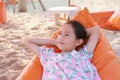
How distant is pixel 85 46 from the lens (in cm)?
199

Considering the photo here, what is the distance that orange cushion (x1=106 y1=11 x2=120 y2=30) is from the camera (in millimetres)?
4840

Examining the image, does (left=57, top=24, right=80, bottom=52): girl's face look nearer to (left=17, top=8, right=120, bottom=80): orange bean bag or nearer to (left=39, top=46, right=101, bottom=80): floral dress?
(left=39, top=46, right=101, bottom=80): floral dress

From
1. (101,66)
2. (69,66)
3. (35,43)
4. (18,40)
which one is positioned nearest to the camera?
(69,66)

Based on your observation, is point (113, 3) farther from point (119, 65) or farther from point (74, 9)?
point (119, 65)

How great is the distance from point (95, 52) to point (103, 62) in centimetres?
11

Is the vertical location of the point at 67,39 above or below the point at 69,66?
above

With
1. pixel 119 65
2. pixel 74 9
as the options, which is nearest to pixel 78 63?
pixel 119 65

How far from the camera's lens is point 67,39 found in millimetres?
1896

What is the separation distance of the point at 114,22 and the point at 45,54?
120 inches

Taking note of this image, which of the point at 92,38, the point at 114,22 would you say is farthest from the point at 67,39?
the point at 114,22

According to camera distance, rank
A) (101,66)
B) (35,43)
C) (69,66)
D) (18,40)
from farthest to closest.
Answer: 1. (18,40)
2. (35,43)
3. (101,66)
4. (69,66)

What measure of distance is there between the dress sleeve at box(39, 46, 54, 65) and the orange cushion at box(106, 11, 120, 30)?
9.72ft

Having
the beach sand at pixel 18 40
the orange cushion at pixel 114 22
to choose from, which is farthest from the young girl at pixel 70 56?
the orange cushion at pixel 114 22

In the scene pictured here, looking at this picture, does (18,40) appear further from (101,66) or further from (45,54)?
(101,66)
